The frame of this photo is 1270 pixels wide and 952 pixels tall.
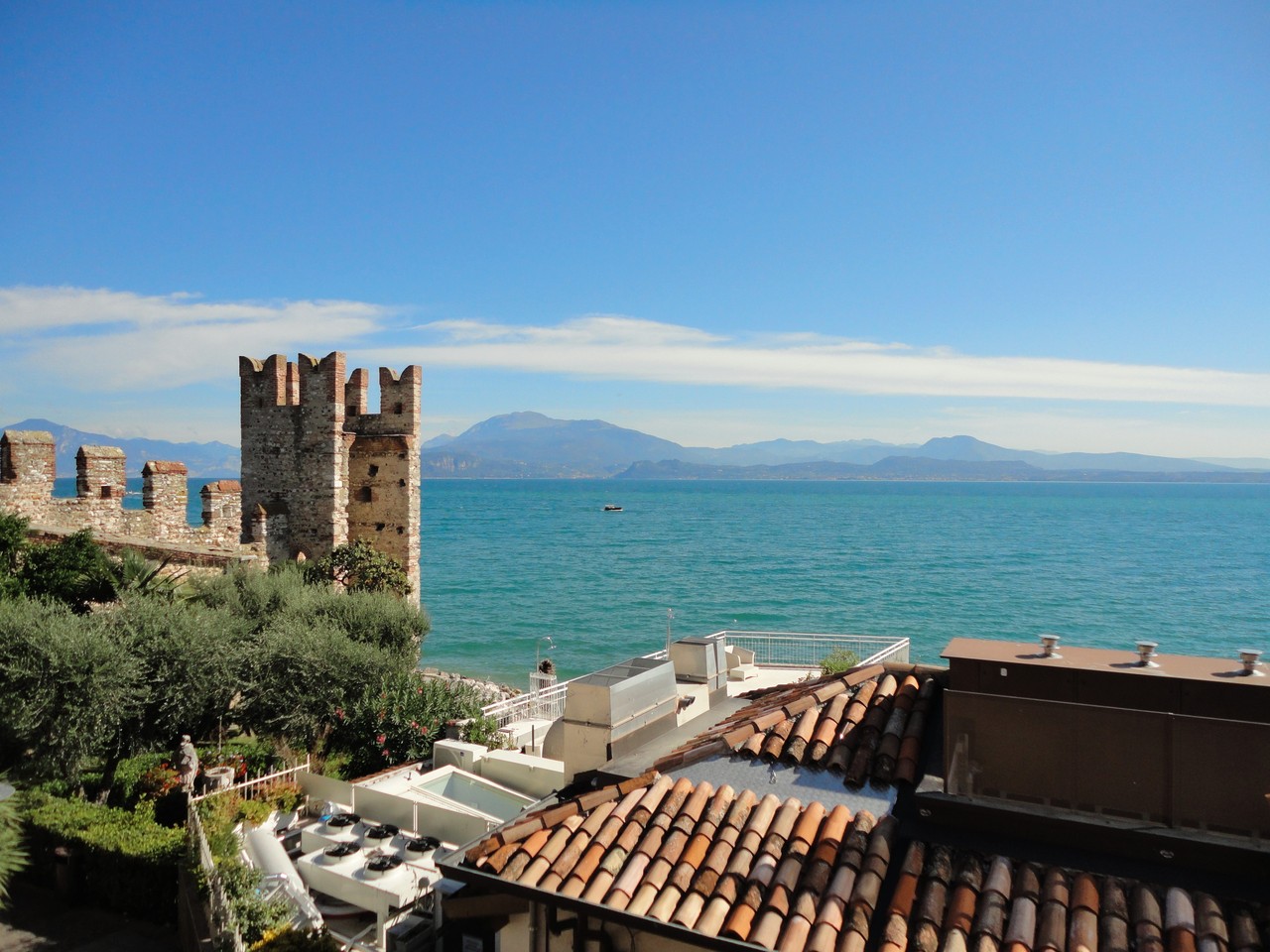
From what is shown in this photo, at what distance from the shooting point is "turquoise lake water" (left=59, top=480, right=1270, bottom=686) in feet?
146

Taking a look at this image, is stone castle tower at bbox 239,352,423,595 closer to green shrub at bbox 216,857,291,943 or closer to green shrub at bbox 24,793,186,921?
green shrub at bbox 24,793,186,921

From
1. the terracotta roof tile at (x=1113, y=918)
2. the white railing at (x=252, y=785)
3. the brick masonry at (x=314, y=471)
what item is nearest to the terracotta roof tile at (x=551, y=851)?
the terracotta roof tile at (x=1113, y=918)

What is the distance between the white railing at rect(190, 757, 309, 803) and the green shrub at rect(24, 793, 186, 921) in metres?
0.93

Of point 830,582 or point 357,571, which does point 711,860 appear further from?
point 830,582

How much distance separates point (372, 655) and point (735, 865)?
461 inches

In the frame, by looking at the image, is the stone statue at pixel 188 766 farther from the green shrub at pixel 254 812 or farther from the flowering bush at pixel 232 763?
the green shrub at pixel 254 812

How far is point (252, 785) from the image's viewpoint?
43.0 feet

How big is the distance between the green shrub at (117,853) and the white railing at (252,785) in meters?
0.93

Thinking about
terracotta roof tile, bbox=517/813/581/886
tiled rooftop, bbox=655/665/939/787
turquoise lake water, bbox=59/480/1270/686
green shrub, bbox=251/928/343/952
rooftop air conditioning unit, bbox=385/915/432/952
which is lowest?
turquoise lake water, bbox=59/480/1270/686

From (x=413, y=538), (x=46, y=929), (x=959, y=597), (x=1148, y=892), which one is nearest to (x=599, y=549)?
(x=959, y=597)

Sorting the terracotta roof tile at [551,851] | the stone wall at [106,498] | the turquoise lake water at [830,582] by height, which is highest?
the stone wall at [106,498]

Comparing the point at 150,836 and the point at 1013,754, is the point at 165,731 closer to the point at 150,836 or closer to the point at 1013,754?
the point at 150,836

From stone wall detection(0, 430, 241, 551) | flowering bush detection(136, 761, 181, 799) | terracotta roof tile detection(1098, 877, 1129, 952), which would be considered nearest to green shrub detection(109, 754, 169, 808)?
flowering bush detection(136, 761, 181, 799)

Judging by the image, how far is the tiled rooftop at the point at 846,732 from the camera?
6.88m
